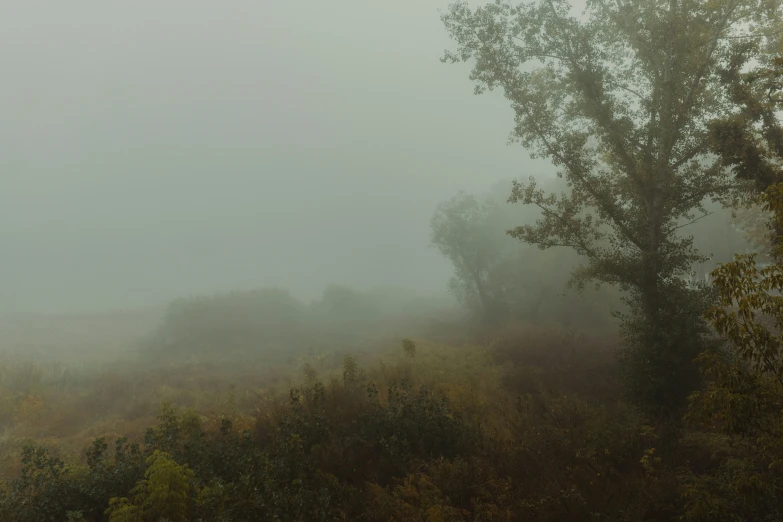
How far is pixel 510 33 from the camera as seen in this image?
13.2 m

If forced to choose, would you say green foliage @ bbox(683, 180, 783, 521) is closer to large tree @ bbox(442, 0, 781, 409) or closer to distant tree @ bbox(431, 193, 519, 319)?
large tree @ bbox(442, 0, 781, 409)

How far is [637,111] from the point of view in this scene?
502 inches

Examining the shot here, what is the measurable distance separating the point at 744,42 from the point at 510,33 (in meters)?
6.60

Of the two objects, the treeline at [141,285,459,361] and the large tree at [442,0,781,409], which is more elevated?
the large tree at [442,0,781,409]

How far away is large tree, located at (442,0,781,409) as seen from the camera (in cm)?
1113

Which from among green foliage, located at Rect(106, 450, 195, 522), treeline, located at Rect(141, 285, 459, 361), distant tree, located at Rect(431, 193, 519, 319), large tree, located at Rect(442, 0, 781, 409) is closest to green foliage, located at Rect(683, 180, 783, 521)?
large tree, located at Rect(442, 0, 781, 409)

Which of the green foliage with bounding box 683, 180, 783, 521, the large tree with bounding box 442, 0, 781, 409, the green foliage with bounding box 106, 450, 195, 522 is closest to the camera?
the green foliage with bounding box 683, 180, 783, 521

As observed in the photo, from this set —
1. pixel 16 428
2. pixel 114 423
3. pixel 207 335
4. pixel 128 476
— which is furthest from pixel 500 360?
pixel 207 335

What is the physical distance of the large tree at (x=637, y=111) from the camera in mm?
11133

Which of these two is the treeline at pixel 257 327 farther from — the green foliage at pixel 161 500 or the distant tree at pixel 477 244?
the green foliage at pixel 161 500

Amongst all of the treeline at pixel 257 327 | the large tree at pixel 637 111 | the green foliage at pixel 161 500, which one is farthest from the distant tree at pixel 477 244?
the green foliage at pixel 161 500

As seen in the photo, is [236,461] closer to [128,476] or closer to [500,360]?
[128,476]

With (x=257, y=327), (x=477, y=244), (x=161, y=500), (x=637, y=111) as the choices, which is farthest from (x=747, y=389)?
(x=257, y=327)

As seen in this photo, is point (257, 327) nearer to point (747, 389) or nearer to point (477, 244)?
point (477, 244)
